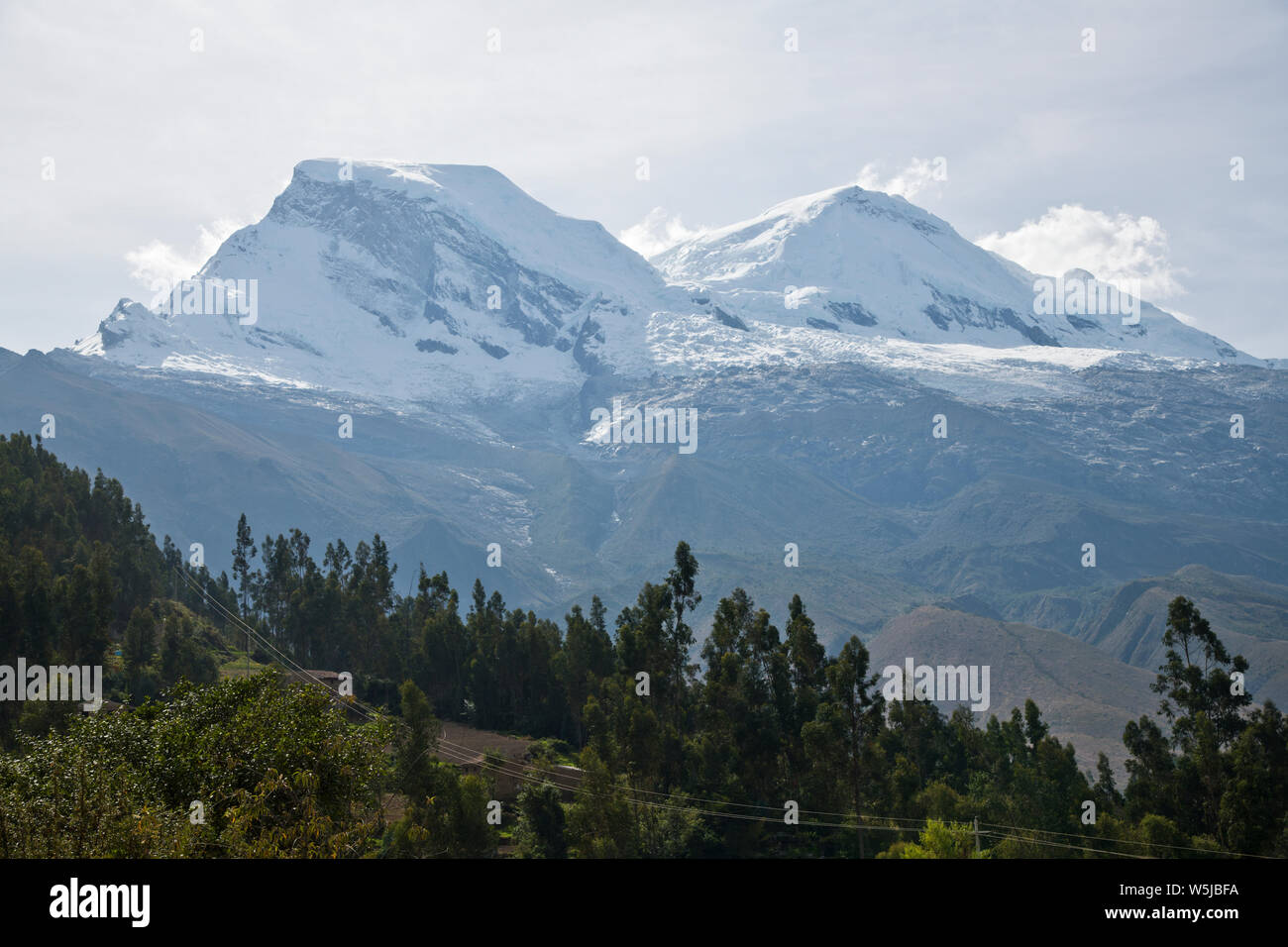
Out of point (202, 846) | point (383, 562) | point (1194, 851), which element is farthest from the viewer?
point (383, 562)

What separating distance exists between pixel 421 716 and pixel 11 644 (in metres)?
38.4

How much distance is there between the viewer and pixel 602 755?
8912 centimetres

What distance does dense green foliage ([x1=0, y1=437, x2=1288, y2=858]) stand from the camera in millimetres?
41531

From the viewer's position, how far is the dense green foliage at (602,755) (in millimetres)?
41531
